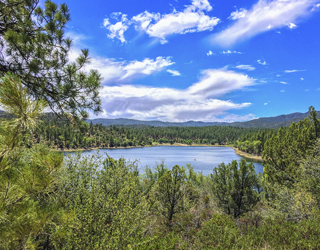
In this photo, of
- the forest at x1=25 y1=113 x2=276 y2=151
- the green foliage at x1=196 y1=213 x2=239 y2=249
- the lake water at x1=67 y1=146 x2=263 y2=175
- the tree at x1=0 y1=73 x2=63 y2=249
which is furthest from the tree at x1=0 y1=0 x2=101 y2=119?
the forest at x1=25 y1=113 x2=276 y2=151

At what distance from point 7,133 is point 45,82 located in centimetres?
276

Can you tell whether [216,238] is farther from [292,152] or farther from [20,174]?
[292,152]

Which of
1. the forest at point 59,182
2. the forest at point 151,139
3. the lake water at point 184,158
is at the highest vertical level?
the forest at point 59,182

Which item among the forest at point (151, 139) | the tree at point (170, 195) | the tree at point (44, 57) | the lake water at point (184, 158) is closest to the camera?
the tree at point (44, 57)

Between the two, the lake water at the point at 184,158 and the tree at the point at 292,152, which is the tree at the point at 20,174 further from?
the lake water at the point at 184,158

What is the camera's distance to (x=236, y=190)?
12258 mm

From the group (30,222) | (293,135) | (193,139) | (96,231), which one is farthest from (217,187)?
(193,139)

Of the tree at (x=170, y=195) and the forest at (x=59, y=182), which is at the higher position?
the forest at (x=59, y=182)

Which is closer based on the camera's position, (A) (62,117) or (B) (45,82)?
(B) (45,82)

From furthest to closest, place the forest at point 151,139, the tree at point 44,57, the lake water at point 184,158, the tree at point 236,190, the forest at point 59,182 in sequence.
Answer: the forest at point 151,139 < the lake water at point 184,158 < the tree at point 236,190 < the tree at point 44,57 < the forest at point 59,182

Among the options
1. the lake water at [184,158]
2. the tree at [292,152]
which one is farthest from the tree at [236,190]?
the lake water at [184,158]

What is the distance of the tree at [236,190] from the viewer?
12.0 metres

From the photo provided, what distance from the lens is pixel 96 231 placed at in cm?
360

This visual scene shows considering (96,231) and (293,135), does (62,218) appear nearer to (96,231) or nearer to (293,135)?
(96,231)
